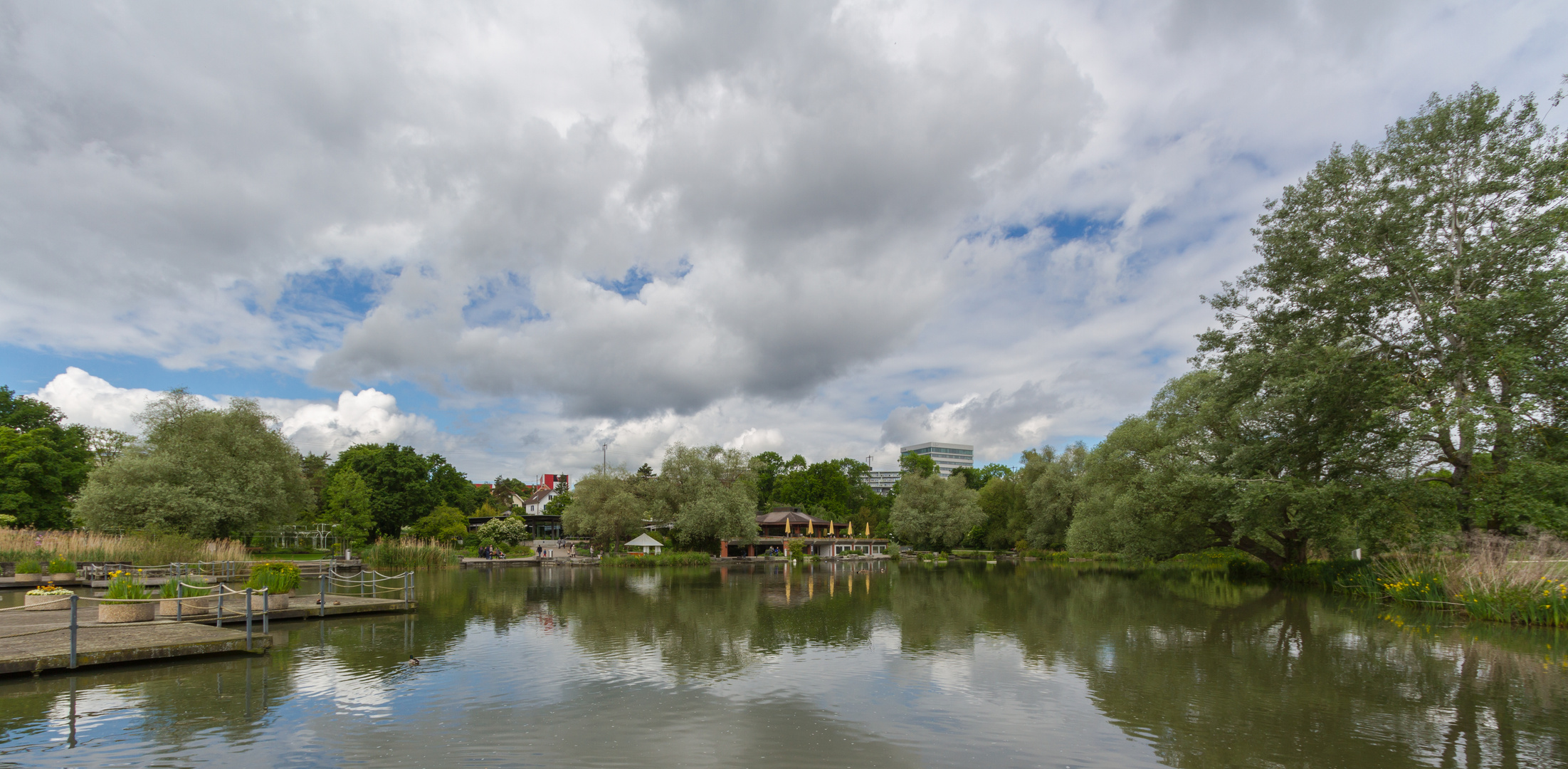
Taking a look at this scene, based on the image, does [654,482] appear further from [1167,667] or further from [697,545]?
[1167,667]

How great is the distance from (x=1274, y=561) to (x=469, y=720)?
3302cm

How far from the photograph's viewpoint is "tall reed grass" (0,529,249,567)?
1113 inches

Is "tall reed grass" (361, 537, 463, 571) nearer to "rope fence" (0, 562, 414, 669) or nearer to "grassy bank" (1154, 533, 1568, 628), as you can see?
"rope fence" (0, 562, 414, 669)

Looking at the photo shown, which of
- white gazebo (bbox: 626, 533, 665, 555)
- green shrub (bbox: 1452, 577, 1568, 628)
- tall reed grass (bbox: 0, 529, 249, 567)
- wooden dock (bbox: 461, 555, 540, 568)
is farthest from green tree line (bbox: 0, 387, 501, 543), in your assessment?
green shrub (bbox: 1452, 577, 1568, 628)

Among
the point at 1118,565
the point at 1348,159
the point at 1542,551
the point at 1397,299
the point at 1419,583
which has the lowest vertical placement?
the point at 1118,565

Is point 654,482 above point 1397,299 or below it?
below

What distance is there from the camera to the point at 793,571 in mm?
46812

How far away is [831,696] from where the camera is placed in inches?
403

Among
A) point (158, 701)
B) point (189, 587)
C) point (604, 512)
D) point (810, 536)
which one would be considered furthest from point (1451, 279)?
point (810, 536)

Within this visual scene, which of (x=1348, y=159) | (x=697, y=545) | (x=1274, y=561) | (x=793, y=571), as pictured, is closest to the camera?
(x=1348, y=159)

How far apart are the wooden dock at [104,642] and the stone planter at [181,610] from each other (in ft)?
4.49

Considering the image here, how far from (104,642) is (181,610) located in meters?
4.96

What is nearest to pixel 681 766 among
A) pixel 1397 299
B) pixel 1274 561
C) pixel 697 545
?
pixel 1397 299

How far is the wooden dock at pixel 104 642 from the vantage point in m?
11.0
